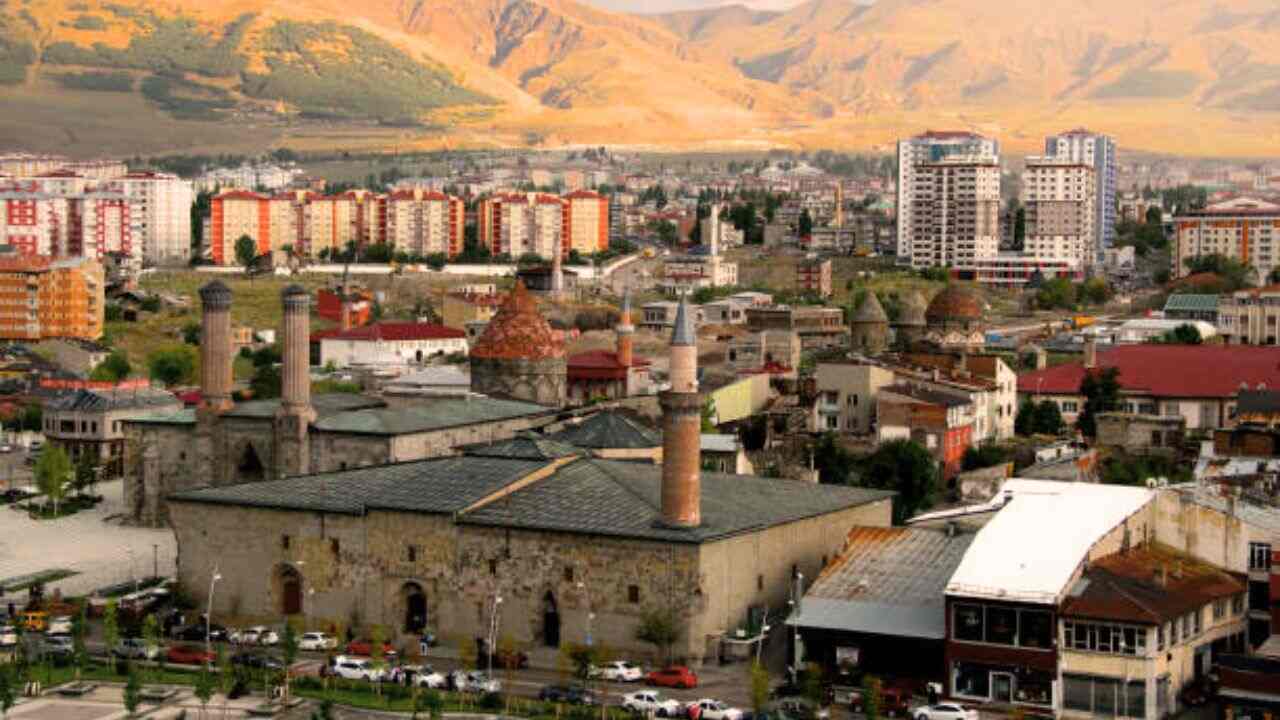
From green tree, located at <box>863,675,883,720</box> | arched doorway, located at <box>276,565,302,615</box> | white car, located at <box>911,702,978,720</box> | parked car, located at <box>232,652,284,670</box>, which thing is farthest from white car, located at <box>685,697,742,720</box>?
arched doorway, located at <box>276,565,302,615</box>

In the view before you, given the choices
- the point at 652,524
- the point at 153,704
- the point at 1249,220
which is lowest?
the point at 153,704

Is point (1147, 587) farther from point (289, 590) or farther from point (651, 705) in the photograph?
point (289, 590)

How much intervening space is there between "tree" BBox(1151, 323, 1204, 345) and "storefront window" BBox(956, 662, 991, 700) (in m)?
37.9

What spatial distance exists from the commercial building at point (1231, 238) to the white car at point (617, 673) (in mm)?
67823

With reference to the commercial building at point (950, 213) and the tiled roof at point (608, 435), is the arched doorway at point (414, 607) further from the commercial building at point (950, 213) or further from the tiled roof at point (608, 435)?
the commercial building at point (950, 213)

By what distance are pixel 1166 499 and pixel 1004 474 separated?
12.0m

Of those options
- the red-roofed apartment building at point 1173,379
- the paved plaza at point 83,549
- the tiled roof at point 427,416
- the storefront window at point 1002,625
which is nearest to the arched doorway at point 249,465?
the tiled roof at point 427,416

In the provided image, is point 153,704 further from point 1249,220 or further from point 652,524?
point 1249,220

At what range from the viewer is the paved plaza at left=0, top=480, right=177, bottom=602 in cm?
3688

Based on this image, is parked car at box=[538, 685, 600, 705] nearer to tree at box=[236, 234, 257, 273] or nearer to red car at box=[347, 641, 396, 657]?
red car at box=[347, 641, 396, 657]

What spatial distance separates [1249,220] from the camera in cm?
9462

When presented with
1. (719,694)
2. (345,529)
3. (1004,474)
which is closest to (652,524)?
(719,694)

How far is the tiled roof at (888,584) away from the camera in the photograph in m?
28.0

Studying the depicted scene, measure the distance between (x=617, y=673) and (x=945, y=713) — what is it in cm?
486
